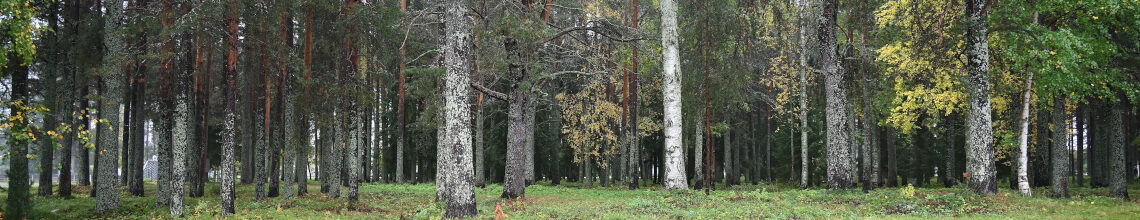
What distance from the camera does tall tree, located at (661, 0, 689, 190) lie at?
49.5 feet

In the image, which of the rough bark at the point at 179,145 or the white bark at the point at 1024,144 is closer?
the rough bark at the point at 179,145

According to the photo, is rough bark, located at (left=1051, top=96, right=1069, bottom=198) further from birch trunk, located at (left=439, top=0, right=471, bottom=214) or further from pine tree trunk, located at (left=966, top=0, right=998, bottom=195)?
birch trunk, located at (left=439, top=0, right=471, bottom=214)

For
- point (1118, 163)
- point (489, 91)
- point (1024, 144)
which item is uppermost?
point (489, 91)

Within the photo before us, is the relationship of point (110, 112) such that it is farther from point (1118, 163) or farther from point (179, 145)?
point (1118, 163)

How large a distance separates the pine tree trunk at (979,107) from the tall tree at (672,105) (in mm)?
6622

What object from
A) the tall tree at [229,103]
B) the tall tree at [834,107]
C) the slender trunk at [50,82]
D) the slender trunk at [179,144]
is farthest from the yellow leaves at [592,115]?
the slender trunk at [50,82]

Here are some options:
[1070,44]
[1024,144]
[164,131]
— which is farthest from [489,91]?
[1024,144]

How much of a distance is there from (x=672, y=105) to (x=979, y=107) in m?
6.99

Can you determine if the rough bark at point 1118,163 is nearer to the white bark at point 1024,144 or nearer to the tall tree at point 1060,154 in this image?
the tall tree at point 1060,154

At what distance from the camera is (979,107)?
1486 cm

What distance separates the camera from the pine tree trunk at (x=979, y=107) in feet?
48.2

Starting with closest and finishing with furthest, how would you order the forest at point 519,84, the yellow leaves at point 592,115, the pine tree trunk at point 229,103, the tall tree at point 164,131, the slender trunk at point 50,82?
the forest at point 519,84 → the pine tree trunk at point 229,103 → the tall tree at point 164,131 → the slender trunk at point 50,82 → the yellow leaves at point 592,115

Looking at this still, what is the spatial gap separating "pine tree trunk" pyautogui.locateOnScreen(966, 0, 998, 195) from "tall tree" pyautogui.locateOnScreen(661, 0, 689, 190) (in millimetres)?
6622

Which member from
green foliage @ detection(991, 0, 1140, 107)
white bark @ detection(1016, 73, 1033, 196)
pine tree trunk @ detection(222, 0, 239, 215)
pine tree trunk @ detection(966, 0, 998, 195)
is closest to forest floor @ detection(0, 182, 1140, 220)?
pine tree trunk @ detection(222, 0, 239, 215)
